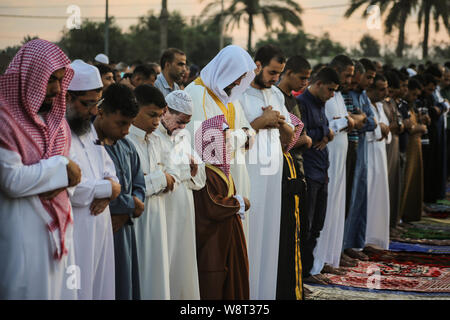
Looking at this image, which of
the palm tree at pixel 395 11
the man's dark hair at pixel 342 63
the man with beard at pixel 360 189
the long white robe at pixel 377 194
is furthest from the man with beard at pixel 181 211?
the palm tree at pixel 395 11

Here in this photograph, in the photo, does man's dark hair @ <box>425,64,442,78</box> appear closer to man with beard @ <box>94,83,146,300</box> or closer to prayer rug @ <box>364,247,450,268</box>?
prayer rug @ <box>364,247,450,268</box>

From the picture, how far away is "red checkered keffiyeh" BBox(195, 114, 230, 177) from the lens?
4668 millimetres

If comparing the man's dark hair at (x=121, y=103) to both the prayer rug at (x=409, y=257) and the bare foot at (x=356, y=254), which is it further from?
the prayer rug at (x=409, y=257)

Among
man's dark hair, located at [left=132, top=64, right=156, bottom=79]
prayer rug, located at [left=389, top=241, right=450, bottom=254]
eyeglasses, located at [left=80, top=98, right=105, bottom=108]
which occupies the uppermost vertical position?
man's dark hair, located at [left=132, top=64, right=156, bottom=79]

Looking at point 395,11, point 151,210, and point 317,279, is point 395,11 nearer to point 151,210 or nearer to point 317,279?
point 317,279

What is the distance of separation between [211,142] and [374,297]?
248 cm

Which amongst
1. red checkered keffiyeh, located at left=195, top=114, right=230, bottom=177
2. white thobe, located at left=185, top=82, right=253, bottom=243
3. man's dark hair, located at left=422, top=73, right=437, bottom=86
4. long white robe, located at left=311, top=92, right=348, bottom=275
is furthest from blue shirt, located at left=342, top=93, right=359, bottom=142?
man's dark hair, located at left=422, top=73, right=437, bottom=86

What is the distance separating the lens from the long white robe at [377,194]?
312 inches

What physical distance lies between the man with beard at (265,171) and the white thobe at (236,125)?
0.17 meters

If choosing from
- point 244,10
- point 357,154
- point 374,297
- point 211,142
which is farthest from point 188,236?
point 244,10

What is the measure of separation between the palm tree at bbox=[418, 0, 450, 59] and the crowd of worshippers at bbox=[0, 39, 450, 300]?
21.1 metres

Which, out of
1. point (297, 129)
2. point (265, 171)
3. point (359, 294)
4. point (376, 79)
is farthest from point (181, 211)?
point (376, 79)

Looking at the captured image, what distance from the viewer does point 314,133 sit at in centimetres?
630

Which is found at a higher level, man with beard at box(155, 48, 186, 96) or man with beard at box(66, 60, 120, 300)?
man with beard at box(155, 48, 186, 96)
